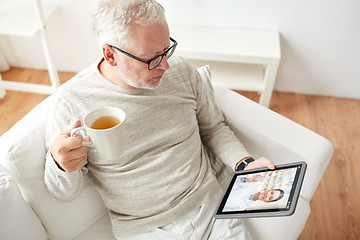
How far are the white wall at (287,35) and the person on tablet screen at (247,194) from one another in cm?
134

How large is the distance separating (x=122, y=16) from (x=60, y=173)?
496mm

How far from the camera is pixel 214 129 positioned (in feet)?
4.76

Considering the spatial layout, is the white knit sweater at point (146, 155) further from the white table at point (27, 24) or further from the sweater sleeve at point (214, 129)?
the white table at point (27, 24)

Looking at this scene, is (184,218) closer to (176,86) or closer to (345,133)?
(176,86)

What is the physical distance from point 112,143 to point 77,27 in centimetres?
177

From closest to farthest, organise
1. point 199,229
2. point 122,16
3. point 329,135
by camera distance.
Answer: point 122,16 < point 199,229 < point 329,135

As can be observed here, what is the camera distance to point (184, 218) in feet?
4.17

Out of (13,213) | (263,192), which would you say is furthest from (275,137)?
(13,213)

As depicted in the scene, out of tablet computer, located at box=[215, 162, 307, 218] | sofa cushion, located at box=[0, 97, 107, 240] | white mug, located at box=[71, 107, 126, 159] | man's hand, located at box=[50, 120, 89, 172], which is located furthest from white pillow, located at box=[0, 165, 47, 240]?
tablet computer, located at box=[215, 162, 307, 218]

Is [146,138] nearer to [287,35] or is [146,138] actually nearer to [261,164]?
[261,164]

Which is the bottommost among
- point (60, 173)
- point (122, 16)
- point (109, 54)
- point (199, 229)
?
point (199, 229)

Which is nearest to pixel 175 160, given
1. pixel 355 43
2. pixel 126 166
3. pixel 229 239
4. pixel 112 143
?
pixel 126 166

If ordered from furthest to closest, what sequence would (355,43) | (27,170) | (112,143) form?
(355,43) < (27,170) < (112,143)

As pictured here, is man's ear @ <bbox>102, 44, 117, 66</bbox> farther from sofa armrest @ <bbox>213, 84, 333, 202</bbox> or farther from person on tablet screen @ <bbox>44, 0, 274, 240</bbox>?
sofa armrest @ <bbox>213, 84, 333, 202</bbox>
